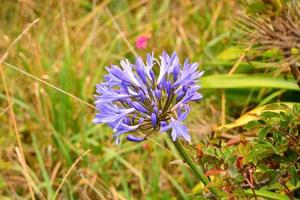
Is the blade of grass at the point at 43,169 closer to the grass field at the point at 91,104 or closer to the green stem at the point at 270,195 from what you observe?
the grass field at the point at 91,104

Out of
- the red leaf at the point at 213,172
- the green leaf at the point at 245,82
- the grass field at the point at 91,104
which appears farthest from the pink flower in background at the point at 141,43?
the red leaf at the point at 213,172

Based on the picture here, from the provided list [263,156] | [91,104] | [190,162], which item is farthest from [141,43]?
[190,162]

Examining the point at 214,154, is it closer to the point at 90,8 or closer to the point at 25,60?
the point at 25,60

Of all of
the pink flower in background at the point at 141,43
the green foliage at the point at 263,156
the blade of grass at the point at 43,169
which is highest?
the pink flower in background at the point at 141,43

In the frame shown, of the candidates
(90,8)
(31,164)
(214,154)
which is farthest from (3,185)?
(90,8)

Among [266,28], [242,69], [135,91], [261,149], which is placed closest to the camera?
[135,91]

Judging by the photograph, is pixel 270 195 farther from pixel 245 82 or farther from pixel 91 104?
pixel 91 104

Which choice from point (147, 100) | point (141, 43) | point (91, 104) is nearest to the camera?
point (147, 100)
